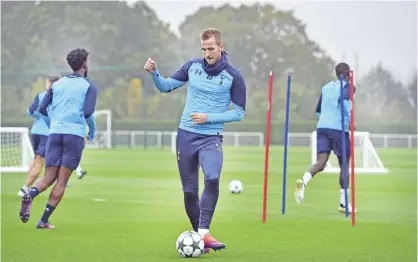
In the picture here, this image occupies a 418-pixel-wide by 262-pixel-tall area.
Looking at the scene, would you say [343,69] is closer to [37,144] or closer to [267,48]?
[37,144]

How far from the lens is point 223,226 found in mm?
14445

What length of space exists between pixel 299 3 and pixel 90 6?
1358 centimetres

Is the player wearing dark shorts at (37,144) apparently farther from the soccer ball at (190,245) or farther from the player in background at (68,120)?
the soccer ball at (190,245)

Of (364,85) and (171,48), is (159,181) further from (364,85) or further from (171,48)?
(364,85)

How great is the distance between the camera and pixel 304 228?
1412 cm

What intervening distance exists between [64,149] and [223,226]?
2.27 metres

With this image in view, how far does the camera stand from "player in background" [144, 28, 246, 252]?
11.3 m

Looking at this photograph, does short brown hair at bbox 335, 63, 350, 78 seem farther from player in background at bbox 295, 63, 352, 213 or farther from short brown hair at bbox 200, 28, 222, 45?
short brown hair at bbox 200, 28, 222, 45

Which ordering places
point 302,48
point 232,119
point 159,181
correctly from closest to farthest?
point 232,119 → point 159,181 → point 302,48

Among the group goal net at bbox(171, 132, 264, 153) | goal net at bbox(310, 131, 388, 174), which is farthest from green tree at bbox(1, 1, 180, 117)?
goal net at bbox(310, 131, 388, 174)

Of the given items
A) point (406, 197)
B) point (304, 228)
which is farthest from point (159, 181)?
point (304, 228)

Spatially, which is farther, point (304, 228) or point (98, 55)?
point (98, 55)

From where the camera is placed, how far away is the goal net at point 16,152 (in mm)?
28562

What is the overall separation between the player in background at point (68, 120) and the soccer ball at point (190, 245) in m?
2.84
